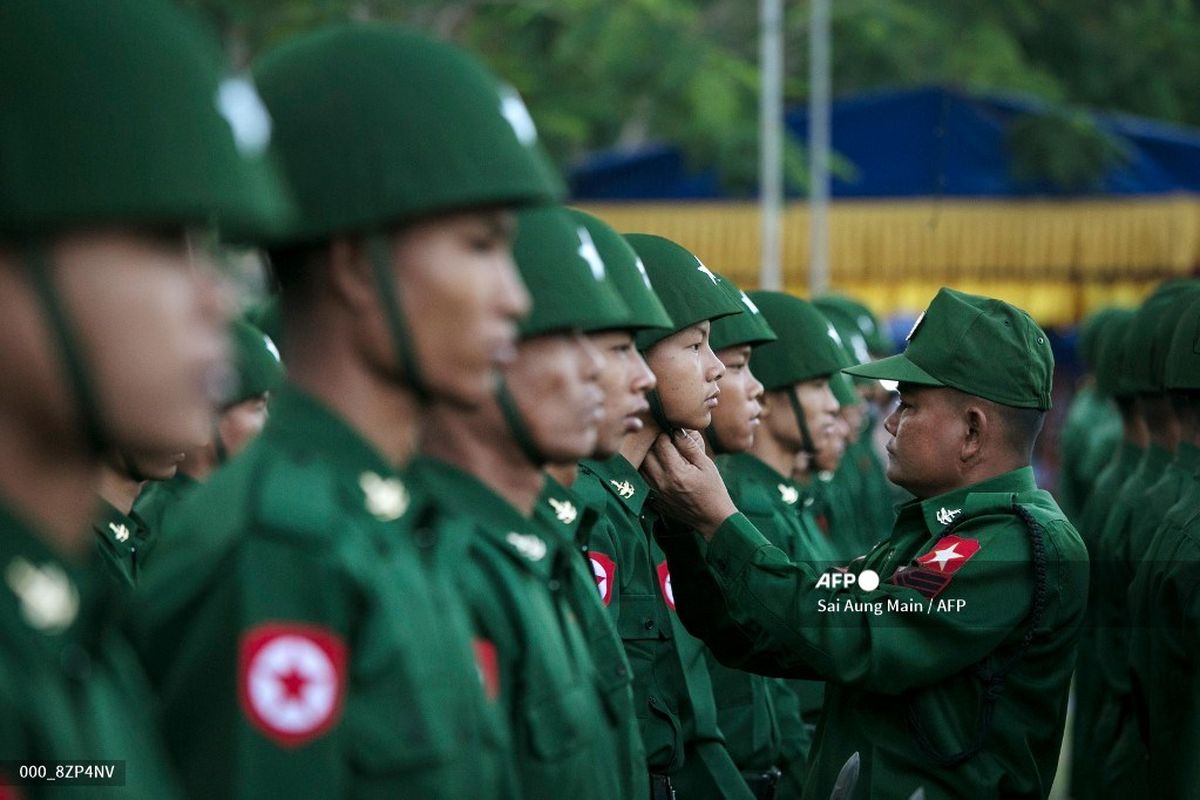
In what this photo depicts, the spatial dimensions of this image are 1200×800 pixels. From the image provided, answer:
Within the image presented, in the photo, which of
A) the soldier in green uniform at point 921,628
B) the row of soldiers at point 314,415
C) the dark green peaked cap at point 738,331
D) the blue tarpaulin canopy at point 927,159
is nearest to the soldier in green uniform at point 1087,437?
the blue tarpaulin canopy at point 927,159

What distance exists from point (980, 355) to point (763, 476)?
5.68 feet

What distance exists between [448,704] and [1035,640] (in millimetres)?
2757

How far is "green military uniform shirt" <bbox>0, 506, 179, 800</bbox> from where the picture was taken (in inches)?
79.0

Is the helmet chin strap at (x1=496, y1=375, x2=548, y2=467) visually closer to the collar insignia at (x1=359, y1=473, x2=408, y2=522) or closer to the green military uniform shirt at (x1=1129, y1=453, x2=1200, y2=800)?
the collar insignia at (x1=359, y1=473, x2=408, y2=522)

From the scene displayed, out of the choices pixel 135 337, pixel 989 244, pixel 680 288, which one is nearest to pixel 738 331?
pixel 680 288

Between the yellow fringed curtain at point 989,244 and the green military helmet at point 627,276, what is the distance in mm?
13641

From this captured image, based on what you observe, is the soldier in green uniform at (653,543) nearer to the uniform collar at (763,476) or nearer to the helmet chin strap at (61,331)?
the uniform collar at (763,476)

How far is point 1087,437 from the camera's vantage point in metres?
13.2

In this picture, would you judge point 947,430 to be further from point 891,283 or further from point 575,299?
point 891,283

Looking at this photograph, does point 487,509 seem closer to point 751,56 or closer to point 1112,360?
point 1112,360

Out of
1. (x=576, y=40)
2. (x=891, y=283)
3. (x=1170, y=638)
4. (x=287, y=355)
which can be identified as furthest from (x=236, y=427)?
(x=891, y=283)

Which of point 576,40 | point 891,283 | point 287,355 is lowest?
point 287,355

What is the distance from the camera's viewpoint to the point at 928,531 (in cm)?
518

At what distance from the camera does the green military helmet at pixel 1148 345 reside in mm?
7996
